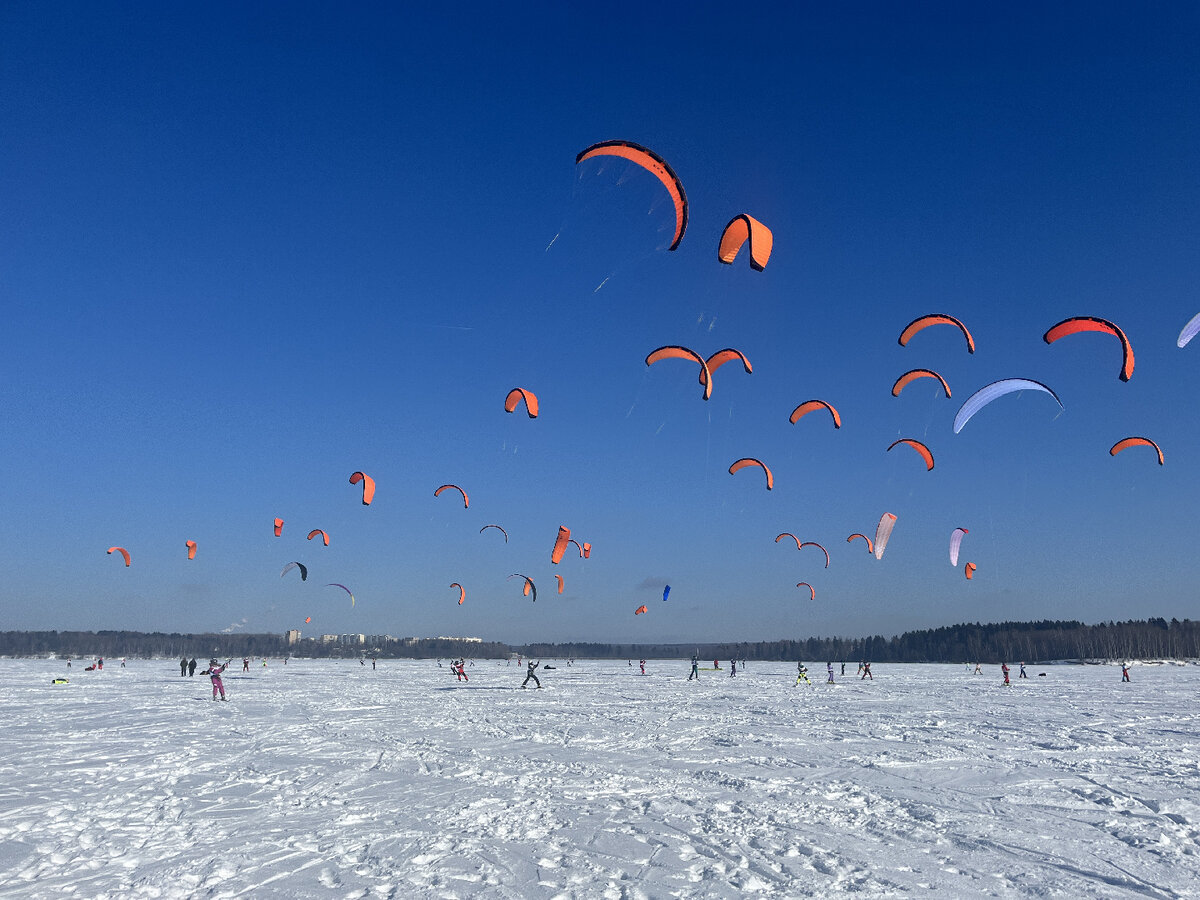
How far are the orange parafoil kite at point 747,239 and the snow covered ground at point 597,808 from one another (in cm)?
628

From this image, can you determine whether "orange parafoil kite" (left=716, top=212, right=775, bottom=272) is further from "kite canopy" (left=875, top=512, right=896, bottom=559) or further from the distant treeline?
the distant treeline

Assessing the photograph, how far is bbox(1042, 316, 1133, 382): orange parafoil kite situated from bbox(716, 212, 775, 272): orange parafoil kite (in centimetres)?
584

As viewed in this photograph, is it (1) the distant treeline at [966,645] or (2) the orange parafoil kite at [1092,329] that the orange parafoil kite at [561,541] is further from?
(1) the distant treeline at [966,645]

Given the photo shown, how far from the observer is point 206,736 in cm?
1202

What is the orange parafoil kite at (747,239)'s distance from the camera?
905cm

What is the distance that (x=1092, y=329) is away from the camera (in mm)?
11680

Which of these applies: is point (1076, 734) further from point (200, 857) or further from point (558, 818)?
point (200, 857)

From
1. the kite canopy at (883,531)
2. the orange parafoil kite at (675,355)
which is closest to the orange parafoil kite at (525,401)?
the orange parafoil kite at (675,355)

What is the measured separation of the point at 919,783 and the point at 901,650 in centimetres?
12266

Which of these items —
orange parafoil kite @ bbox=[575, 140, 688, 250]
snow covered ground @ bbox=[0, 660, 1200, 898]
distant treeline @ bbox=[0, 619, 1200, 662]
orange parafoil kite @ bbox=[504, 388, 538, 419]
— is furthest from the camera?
distant treeline @ bbox=[0, 619, 1200, 662]

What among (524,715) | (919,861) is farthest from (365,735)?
(919,861)

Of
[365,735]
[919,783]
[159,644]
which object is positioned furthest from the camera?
[159,644]

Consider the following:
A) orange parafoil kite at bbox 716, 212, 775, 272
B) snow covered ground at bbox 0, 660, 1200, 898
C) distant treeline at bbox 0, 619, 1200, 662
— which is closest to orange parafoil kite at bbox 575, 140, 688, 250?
orange parafoil kite at bbox 716, 212, 775, 272

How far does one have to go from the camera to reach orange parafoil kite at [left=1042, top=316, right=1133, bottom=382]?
35.9 ft
